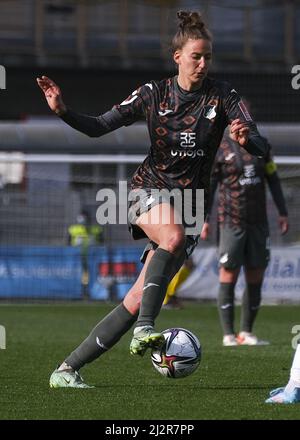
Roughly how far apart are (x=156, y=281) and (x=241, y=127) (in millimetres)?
970

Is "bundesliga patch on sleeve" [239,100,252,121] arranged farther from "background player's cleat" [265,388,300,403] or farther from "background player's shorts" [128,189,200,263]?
"background player's cleat" [265,388,300,403]

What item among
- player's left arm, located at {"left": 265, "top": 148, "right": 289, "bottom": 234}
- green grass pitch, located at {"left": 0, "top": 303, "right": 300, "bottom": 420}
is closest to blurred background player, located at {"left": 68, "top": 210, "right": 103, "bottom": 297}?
green grass pitch, located at {"left": 0, "top": 303, "right": 300, "bottom": 420}

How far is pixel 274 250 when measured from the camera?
16625 mm

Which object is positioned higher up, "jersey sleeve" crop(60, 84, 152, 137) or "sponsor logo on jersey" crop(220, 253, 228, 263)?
"jersey sleeve" crop(60, 84, 152, 137)

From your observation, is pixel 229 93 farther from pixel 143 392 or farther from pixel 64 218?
pixel 64 218

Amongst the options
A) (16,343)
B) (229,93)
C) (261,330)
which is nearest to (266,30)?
(261,330)

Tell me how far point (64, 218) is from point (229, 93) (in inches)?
474

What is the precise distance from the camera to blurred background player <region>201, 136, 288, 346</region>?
9953mm

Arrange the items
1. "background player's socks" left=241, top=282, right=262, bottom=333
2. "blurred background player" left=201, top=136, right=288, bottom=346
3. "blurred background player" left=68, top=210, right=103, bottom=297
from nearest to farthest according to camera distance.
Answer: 1. "blurred background player" left=201, top=136, right=288, bottom=346
2. "background player's socks" left=241, top=282, right=262, bottom=333
3. "blurred background player" left=68, top=210, right=103, bottom=297

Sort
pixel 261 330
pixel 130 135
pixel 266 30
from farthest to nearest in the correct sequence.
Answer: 1. pixel 266 30
2. pixel 130 135
3. pixel 261 330

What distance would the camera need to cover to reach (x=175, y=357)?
5848mm

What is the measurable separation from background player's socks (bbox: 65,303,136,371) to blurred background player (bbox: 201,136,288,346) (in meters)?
3.76

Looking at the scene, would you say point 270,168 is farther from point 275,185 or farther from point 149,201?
point 149,201

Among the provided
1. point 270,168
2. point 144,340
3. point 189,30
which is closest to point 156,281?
point 144,340
